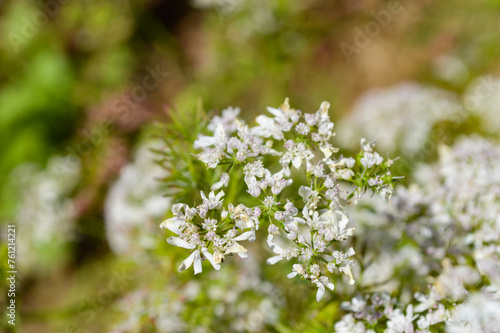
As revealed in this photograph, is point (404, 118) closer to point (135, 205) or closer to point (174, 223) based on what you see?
point (135, 205)

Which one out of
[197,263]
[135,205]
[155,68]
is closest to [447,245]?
[197,263]

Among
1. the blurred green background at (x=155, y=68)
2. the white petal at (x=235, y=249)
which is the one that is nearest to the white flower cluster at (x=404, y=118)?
the blurred green background at (x=155, y=68)

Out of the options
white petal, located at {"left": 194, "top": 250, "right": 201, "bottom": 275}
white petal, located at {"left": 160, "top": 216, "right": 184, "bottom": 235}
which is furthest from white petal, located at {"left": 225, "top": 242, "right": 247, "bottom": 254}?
white petal, located at {"left": 160, "top": 216, "right": 184, "bottom": 235}

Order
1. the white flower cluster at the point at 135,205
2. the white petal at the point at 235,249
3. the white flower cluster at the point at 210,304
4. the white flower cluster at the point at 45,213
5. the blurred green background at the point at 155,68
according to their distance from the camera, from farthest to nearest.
Answer: 1. the blurred green background at the point at 155,68
2. the white flower cluster at the point at 45,213
3. the white flower cluster at the point at 135,205
4. the white flower cluster at the point at 210,304
5. the white petal at the point at 235,249

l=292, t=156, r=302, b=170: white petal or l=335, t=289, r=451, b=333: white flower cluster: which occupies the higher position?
l=292, t=156, r=302, b=170: white petal

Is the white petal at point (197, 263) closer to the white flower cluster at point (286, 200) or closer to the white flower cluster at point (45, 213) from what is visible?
the white flower cluster at point (286, 200)

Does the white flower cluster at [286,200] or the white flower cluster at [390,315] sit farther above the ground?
the white flower cluster at [286,200]

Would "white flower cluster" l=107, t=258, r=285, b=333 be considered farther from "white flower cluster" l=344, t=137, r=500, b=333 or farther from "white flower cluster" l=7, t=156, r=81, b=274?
"white flower cluster" l=7, t=156, r=81, b=274

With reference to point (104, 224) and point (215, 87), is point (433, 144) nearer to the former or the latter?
point (215, 87)

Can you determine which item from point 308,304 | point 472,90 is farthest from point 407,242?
point 472,90
